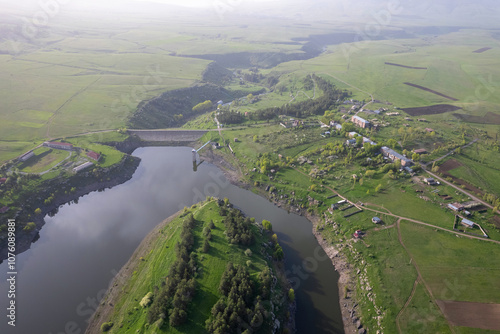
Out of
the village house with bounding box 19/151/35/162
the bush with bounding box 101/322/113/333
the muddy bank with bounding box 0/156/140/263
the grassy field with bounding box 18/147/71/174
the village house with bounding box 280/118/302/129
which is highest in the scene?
the village house with bounding box 280/118/302/129

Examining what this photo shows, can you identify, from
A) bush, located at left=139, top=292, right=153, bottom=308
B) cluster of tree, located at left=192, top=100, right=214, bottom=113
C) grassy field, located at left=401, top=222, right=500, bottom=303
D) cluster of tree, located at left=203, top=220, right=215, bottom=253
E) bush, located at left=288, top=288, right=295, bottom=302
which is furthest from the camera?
cluster of tree, located at left=192, top=100, right=214, bottom=113

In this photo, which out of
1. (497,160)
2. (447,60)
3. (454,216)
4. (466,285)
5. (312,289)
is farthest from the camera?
(447,60)

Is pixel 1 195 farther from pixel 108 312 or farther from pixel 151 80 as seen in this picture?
pixel 151 80

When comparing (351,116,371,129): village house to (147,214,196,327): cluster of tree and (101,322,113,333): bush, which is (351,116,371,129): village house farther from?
(101,322,113,333): bush

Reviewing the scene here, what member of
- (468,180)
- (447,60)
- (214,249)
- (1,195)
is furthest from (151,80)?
(447,60)

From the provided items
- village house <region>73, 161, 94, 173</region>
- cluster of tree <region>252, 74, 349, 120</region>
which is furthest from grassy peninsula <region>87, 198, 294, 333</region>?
cluster of tree <region>252, 74, 349, 120</region>

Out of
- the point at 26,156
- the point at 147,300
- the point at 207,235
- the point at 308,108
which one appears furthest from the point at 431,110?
the point at 26,156

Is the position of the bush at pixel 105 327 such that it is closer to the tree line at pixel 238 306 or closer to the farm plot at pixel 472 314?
the tree line at pixel 238 306
